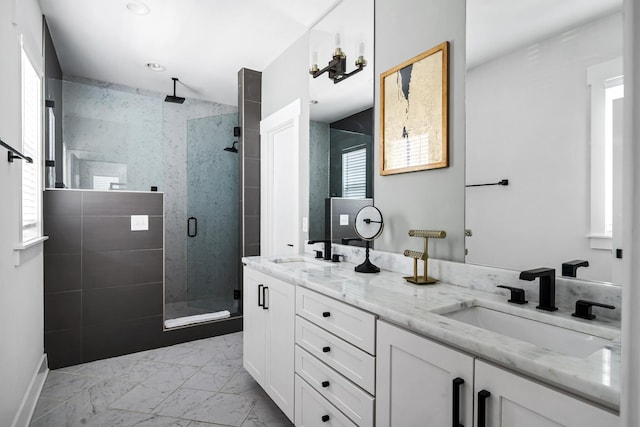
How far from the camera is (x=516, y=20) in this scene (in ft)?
4.43

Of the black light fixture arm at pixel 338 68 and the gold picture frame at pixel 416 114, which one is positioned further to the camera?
the black light fixture arm at pixel 338 68

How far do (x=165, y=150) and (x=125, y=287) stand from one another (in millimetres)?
1916

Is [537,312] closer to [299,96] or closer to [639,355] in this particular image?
[639,355]

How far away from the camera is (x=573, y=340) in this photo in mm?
1028

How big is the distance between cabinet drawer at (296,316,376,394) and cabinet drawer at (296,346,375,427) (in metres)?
0.03

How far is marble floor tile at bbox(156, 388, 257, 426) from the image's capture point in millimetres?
2051

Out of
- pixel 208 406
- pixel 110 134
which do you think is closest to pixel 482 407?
pixel 208 406

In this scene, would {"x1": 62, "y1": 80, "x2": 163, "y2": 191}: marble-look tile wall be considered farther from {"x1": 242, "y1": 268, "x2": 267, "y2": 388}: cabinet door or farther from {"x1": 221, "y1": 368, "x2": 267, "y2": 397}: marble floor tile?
{"x1": 221, "y1": 368, "x2": 267, "y2": 397}: marble floor tile

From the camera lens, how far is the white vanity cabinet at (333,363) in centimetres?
129

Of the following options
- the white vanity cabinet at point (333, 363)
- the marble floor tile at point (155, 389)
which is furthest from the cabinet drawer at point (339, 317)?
the marble floor tile at point (155, 389)

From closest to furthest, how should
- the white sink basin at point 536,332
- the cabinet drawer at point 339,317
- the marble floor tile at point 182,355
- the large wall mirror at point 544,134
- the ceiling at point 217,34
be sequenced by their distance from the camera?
the white sink basin at point 536,332 < the large wall mirror at point 544,134 < the cabinet drawer at point 339,317 < the ceiling at point 217,34 < the marble floor tile at point 182,355

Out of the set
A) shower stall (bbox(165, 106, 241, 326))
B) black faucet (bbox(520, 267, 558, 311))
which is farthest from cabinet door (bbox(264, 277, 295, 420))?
shower stall (bbox(165, 106, 241, 326))

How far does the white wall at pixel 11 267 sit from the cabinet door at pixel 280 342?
126 centimetres

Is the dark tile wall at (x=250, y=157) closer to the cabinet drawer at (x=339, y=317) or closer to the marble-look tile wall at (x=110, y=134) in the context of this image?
the marble-look tile wall at (x=110, y=134)
